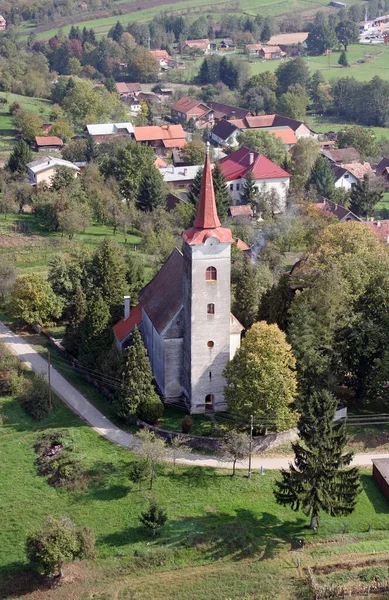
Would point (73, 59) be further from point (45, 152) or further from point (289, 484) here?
point (289, 484)

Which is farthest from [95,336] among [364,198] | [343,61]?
[343,61]

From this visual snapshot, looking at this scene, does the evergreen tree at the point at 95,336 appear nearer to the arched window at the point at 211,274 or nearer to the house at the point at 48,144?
the arched window at the point at 211,274

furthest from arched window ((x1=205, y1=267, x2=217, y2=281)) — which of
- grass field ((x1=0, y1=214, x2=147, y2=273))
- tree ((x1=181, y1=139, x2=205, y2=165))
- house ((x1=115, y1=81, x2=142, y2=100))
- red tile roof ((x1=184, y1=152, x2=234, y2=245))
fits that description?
house ((x1=115, y1=81, x2=142, y2=100))

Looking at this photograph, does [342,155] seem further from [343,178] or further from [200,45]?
[200,45]

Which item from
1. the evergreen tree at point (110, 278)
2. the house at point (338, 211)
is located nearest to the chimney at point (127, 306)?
the evergreen tree at point (110, 278)

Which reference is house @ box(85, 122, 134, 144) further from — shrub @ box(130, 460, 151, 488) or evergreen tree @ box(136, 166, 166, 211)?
shrub @ box(130, 460, 151, 488)

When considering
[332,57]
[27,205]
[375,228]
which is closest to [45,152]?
[27,205]
